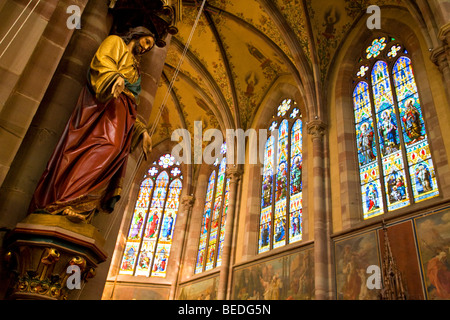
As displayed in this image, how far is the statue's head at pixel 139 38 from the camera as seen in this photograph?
3697 millimetres

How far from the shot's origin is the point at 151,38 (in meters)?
3.75

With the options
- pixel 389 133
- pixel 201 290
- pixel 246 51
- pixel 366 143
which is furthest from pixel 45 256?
pixel 246 51

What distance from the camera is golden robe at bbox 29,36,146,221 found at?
2.68 m

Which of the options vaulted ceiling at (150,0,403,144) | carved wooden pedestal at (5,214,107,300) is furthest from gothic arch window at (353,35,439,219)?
carved wooden pedestal at (5,214,107,300)

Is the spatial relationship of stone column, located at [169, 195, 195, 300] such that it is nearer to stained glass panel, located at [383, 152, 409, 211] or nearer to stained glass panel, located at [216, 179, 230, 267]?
stained glass panel, located at [216, 179, 230, 267]

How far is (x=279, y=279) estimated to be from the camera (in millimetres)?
9461

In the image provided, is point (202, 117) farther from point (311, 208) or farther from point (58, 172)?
point (58, 172)

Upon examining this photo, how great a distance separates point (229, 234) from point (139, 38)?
8870 mm

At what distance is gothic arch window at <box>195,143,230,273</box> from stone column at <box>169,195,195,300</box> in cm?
65

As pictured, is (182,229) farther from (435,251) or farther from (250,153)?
(435,251)

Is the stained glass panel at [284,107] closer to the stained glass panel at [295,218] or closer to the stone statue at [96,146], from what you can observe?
the stained glass panel at [295,218]
